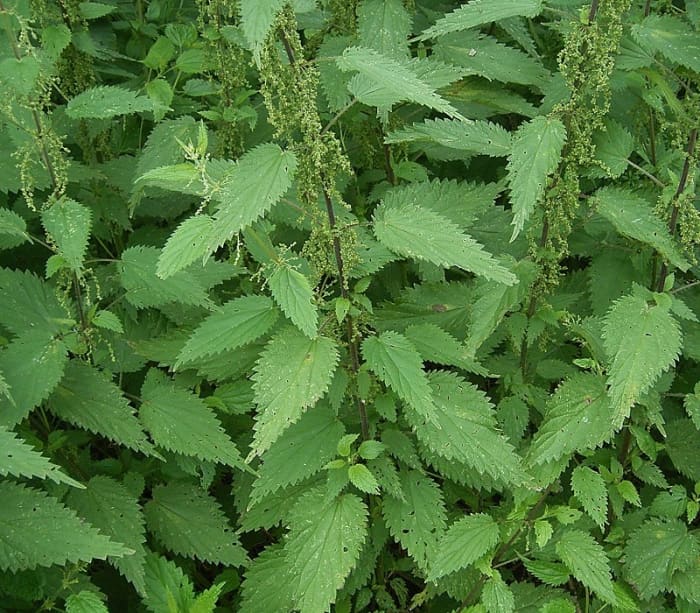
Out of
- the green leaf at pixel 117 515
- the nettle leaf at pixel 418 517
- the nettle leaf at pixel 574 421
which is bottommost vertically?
the nettle leaf at pixel 418 517

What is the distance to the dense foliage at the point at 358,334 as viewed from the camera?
7.68 feet

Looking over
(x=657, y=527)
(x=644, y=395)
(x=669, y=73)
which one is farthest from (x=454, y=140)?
(x=657, y=527)

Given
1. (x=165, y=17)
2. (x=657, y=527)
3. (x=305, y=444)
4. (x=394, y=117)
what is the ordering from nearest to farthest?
(x=305, y=444) → (x=657, y=527) → (x=394, y=117) → (x=165, y=17)

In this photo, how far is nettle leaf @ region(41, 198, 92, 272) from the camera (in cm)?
267

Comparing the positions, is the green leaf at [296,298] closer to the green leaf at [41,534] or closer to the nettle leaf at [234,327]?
the nettle leaf at [234,327]

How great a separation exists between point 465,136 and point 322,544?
1.57 meters

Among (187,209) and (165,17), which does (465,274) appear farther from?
(165,17)

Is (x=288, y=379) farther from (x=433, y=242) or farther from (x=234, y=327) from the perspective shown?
(x=433, y=242)

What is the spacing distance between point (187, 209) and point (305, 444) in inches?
61.4

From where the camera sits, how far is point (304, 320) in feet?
7.11

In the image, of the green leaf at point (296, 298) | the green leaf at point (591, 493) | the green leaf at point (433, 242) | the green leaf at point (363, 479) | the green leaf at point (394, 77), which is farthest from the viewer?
the green leaf at point (591, 493)

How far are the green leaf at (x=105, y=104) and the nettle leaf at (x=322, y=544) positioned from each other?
1.61 metres

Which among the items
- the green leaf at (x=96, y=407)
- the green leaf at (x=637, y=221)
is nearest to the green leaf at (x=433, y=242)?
the green leaf at (x=637, y=221)

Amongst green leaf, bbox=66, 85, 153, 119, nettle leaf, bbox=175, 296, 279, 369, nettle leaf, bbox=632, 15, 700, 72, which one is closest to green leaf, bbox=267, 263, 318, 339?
nettle leaf, bbox=175, 296, 279, 369
